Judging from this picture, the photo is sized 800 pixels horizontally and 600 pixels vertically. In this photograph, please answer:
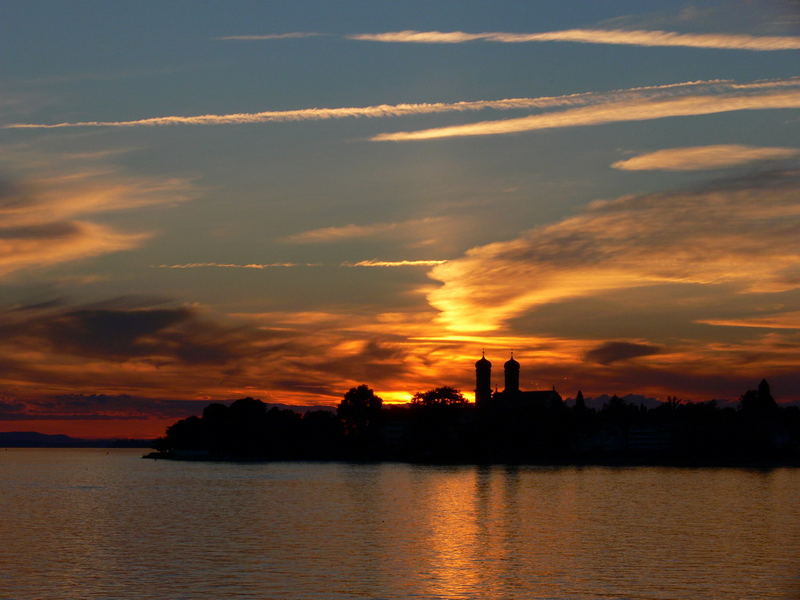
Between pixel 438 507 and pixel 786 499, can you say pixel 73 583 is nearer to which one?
pixel 438 507

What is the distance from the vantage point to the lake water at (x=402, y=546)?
59.2m

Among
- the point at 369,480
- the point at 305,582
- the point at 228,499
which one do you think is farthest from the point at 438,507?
the point at 369,480

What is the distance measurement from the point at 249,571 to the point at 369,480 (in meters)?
127

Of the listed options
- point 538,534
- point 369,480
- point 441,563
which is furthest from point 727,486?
point 441,563

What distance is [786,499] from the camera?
13925 centimetres

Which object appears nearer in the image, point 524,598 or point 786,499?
point 524,598

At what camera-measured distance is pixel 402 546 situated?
260 ft

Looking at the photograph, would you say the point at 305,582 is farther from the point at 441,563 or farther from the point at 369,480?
the point at 369,480

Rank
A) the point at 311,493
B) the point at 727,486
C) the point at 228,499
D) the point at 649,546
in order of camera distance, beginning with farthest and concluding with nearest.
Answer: the point at 727,486 → the point at 311,493 → the point at 228,499 → the point at 649,546

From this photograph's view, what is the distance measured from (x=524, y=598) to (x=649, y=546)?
26726 mm

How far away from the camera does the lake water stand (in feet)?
194

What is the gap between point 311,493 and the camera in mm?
149250

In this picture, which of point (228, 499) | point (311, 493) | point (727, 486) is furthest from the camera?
point (727, 486)

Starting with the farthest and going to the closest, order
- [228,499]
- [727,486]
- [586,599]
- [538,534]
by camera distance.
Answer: [727,486] < [228,499] < [538,534] < [586,599]
